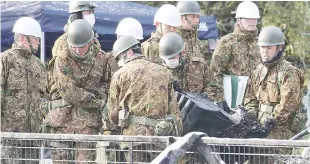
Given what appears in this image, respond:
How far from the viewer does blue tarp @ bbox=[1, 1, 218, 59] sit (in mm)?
16016

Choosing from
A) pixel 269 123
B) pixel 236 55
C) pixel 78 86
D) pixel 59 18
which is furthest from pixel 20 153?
pixel 59 18

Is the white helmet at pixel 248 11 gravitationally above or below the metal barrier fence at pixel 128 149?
above

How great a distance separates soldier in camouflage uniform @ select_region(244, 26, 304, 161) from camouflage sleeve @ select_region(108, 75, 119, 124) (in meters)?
1.97

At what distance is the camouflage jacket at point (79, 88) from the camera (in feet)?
36.7

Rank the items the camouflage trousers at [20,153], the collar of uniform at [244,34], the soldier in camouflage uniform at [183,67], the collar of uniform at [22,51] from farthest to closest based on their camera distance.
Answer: the collar of uniform at [244,34], the collar of uniform at [22,51], the soldier in camouflage uniform at [183,67], the camouflage trousers at [20,153]

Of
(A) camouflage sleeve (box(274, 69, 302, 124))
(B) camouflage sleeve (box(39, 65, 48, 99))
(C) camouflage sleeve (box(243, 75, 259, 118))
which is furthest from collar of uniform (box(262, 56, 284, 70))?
(B) camouflage sleeve (box(39, 65, 48, 99))

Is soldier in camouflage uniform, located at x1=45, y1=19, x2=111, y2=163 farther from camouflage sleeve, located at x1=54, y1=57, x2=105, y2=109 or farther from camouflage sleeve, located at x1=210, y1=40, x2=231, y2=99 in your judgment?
camouflage sleeve, located at x1=210, y1=40, x2=231, y2=99

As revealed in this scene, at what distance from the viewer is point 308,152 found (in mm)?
8453

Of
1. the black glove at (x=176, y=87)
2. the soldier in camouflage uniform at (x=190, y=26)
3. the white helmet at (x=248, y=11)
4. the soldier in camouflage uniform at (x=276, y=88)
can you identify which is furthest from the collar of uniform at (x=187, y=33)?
the black glove at (x=176, y=87)

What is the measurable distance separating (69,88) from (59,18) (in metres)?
5.17

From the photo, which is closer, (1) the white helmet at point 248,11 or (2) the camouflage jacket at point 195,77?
(2) the camouflage jacket at point 195,77

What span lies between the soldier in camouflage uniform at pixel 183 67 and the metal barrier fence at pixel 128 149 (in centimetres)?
145

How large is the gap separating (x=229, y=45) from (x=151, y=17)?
4.43 m

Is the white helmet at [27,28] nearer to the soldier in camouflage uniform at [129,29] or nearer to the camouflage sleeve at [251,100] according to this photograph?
the soldier in camouflage uniform at [129,29]
